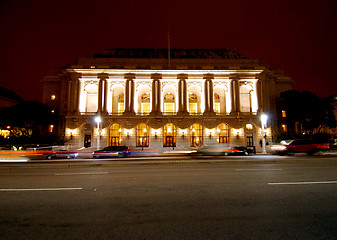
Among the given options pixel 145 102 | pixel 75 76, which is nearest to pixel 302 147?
pixel 145 102

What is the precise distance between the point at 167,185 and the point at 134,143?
38.0 meters

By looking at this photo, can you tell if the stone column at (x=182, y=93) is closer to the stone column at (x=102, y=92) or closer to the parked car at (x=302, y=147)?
the stone column at (x=102, y=92)

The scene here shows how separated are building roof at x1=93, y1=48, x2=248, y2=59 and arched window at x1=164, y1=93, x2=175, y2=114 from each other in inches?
433

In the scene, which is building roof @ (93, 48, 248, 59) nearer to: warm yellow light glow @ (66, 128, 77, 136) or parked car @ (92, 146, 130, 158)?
warm yellow light glow @ (66, 128, 77, 136)

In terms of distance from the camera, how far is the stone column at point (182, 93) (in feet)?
152

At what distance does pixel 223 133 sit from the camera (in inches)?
1843

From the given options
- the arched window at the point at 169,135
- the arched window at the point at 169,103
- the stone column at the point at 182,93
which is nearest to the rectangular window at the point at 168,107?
the arched window at the point at 169,103

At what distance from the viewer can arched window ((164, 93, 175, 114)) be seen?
1973 inches

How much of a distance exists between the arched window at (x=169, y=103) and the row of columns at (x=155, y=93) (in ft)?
12.7

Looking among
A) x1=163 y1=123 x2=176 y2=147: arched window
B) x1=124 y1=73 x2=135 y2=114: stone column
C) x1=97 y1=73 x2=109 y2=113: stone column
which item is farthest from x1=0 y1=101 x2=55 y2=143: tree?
x1=163 y1=123 x2=176 y2=147: arched window

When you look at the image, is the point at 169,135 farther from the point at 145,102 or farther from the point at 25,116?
the point at 25,116

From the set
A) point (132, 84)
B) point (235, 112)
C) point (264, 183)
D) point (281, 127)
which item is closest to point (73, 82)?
point (132, 84)

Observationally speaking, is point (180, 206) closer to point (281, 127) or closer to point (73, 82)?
point (73, 82)

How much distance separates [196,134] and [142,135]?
40.6 ft
